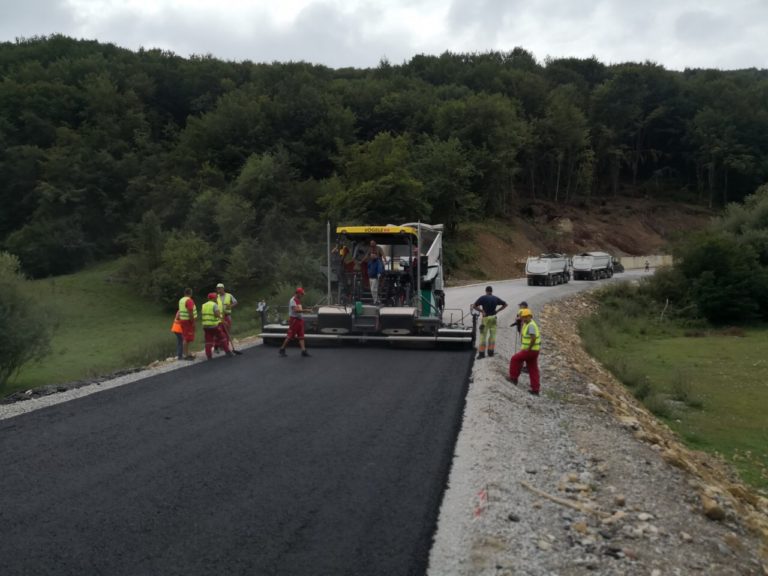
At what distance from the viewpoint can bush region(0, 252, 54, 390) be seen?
72.8 ft

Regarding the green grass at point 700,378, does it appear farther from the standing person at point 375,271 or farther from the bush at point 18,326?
the bush at point 18,326

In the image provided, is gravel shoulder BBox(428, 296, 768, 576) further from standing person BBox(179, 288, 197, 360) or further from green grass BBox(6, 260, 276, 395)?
green grass BBox(6, 260, 276, 395)

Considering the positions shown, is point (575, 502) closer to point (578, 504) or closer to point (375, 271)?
point (578, 504)

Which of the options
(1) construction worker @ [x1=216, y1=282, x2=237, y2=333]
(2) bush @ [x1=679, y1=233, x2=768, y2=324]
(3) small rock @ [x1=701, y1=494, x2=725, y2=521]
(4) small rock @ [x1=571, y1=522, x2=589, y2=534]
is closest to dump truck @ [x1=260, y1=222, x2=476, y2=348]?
(1) construction worker @ [x1=216, y1=282, x2=237, y2=333]

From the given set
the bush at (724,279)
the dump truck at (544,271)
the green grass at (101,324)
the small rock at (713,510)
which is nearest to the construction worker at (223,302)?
the green grass at (101,324)

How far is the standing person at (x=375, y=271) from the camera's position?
17.8 m

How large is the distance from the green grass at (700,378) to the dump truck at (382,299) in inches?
227

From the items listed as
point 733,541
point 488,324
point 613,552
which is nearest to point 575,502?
point 613,552

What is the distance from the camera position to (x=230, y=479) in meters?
7.48

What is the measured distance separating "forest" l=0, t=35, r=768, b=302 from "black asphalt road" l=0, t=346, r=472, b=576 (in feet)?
Answer: 96.1

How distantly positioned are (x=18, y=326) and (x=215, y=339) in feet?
31.4

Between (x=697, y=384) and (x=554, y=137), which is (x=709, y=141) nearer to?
(x=554, y=137)

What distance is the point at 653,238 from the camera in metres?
74.0

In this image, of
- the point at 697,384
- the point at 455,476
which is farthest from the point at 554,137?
the point at 455,476
